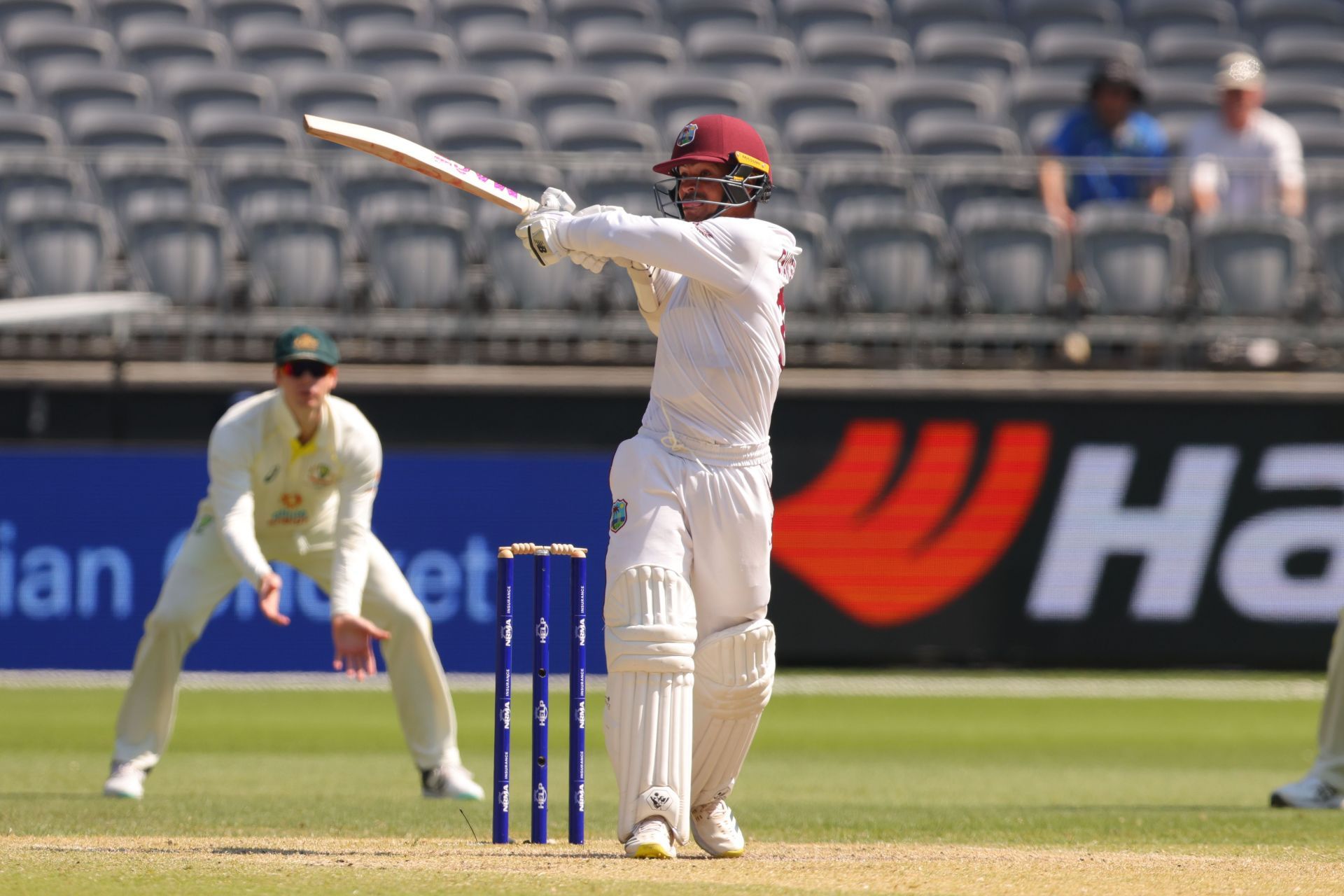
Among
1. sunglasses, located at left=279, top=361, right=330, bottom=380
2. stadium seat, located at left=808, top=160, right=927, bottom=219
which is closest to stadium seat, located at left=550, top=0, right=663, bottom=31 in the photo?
stadium seat, located at left=808, top=160, right=927, bottom=219

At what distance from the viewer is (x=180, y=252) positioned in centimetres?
1290

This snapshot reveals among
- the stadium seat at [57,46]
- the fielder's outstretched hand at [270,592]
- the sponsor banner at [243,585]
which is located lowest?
the sponsor banner at [243,585]

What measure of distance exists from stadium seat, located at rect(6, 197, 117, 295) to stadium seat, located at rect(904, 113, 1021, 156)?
6163 mm

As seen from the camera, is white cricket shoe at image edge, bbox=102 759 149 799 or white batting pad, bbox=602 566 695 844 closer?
white batting pad, bbox=602 566 695 844

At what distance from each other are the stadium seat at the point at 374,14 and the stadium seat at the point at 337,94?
1.28 metres

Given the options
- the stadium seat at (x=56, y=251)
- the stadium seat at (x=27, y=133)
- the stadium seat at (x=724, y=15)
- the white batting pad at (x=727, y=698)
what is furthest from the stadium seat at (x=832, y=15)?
the white batting pad at (x=727, y=698)

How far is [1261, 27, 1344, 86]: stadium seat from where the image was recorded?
16078mm

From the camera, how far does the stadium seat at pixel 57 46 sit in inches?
605

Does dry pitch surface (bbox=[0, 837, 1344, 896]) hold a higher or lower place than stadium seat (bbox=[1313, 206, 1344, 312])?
lower

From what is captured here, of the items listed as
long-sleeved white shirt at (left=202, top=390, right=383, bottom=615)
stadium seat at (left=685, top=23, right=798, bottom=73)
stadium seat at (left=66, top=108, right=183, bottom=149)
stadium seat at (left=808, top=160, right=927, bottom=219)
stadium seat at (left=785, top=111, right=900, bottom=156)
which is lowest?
long-sleeved white shirt at (left=202, top=390, right=383, bottom=615)

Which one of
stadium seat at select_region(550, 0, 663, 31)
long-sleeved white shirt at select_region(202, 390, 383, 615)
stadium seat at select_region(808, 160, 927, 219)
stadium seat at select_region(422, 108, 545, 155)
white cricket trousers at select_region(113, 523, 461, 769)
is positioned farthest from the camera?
stadium seat at select_region(550, 0, 663, 31)

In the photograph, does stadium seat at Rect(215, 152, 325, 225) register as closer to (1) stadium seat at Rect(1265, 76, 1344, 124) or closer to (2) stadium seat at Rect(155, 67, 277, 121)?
(2) stadium seat at Rect(155, 67, 277, 121)

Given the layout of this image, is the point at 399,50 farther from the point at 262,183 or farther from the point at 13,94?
the point at 13,94

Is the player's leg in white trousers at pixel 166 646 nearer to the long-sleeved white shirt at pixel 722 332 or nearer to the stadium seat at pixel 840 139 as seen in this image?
the long-sleeved white shirt at pixel 722 332
